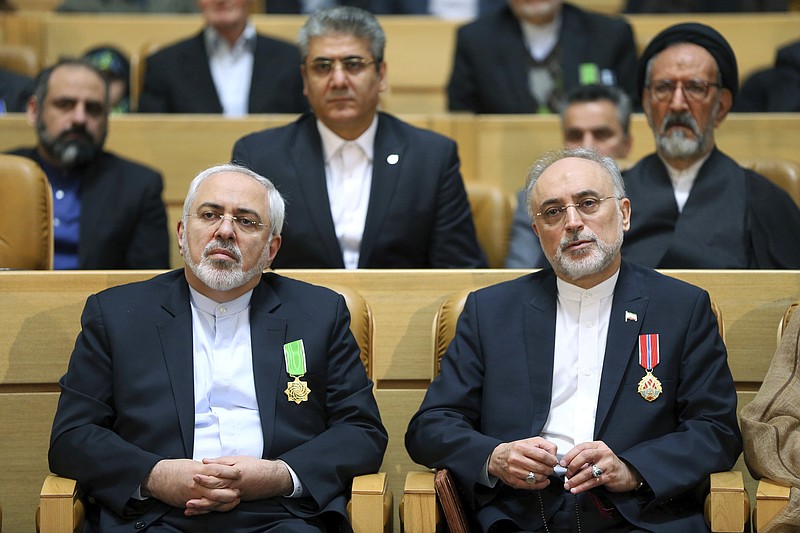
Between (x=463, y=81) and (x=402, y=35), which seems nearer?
A: (x=463, y=81)

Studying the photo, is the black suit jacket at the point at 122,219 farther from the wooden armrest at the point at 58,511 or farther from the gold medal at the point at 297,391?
the wooden armrest at the point at 58,511

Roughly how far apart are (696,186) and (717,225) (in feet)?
0.50

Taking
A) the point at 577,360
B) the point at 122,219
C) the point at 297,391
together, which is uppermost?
the point at 122,219

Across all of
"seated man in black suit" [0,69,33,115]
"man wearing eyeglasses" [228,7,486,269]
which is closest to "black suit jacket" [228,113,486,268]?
"man wearing eyeglasses" [228,7,486,269]

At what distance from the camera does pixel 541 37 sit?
17.5 feet

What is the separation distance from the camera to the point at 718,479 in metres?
2.72

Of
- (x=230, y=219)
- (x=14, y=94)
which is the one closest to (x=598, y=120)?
(x=230, y=219)

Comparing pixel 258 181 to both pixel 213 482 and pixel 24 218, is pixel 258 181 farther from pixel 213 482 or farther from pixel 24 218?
pixel 24 218

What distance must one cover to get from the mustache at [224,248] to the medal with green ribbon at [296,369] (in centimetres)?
24

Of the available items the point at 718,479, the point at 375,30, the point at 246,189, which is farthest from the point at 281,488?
the point at 375,30

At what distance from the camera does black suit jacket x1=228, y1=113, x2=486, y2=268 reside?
3.78 metres

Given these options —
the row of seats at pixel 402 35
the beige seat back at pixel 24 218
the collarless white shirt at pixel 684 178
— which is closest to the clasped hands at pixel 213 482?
the beige seat back at pixel 24 218

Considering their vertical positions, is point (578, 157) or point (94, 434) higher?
point (578, 157)

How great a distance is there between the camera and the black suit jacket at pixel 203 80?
5.26m
